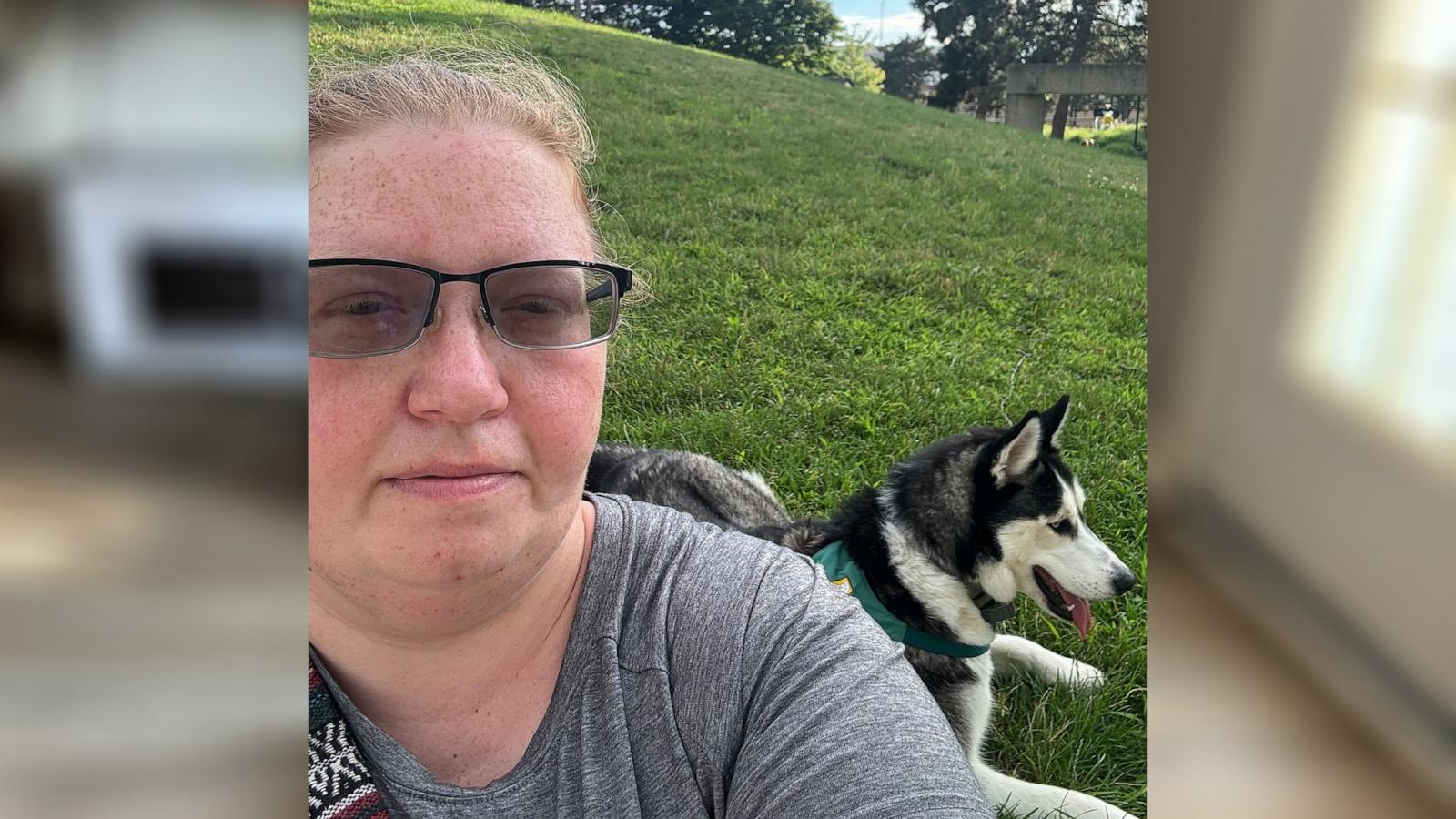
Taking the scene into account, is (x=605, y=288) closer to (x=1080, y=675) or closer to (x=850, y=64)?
(x=850, y=64)

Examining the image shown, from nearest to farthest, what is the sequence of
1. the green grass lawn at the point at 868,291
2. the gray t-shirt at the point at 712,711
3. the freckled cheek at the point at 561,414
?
the gray t-shirt at the point at 712,711 < the freckled cheek at the point at 561,414 < the green grass lawn at the point at 868,291

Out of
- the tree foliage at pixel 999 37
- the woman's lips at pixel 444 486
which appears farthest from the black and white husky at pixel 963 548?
the tree foliage at pixel 999 37

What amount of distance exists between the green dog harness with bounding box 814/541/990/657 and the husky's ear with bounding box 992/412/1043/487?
10.4 inches

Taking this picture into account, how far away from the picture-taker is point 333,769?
113 cm

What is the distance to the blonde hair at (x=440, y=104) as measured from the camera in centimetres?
116

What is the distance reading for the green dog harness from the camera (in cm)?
146

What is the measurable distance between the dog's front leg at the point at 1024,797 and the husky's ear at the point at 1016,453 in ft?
1.48
